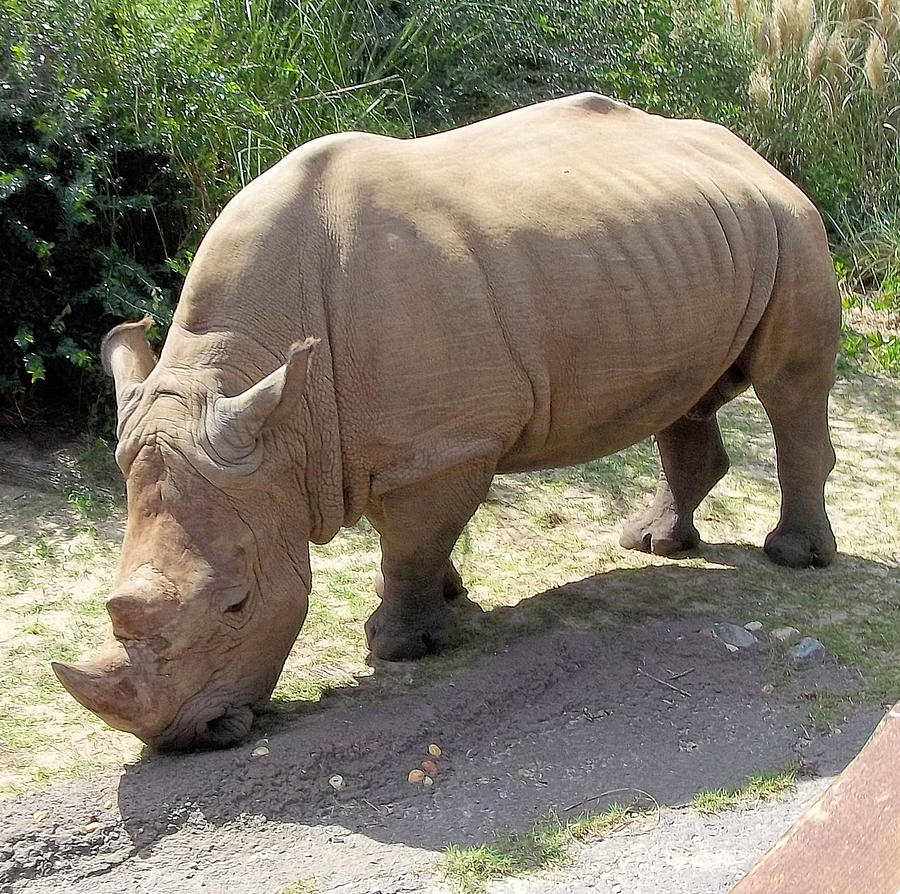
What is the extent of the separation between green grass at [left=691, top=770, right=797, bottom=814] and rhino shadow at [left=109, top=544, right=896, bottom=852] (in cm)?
5

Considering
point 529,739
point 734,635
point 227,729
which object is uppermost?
point 227,729

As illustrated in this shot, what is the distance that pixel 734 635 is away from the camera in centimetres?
497

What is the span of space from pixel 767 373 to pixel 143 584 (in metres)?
2.79

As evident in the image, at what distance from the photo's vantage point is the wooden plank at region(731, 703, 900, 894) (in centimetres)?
127

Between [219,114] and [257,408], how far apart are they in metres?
3.75

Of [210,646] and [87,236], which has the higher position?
[87,236]

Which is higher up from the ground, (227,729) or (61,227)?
(61,227)

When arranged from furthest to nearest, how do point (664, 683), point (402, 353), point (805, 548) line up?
point (805, 548), point (664, 683), point (402, 353)

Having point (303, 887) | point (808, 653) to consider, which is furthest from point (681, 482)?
point (303, 887)

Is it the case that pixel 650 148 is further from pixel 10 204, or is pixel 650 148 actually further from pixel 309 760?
pixel 10 204

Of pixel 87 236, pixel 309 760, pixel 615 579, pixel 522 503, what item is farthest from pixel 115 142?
pixel 309 760

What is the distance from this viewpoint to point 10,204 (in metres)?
6.53

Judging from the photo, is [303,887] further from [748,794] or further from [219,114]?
[219,114]

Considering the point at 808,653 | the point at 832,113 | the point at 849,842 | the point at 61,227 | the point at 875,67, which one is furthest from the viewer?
the point at 832,113
